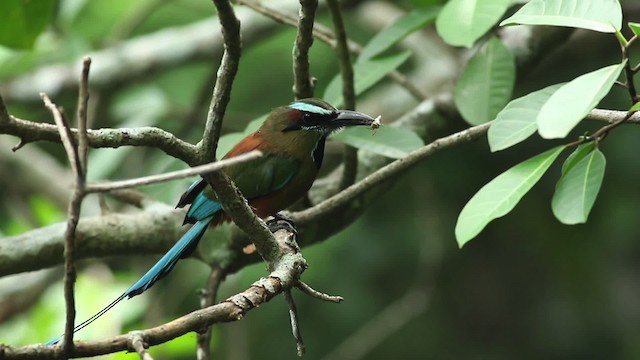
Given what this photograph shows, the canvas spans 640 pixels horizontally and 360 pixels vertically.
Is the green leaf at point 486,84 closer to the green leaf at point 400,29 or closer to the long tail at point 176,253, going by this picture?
the green leaf at point 400,29

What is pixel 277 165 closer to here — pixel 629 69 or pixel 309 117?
pixel 309 117

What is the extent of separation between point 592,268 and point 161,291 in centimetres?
275

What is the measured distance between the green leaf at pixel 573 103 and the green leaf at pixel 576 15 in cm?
21

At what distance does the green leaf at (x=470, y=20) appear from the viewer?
9.20ft

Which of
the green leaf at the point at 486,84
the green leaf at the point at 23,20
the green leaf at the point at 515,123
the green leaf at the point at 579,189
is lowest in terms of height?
the green leaf at the point at 579,189

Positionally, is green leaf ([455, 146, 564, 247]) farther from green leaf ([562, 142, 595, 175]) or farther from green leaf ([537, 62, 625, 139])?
green leaf ([537, 62, 625, 139])

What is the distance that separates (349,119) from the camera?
298 cm

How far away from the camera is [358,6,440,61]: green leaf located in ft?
10.6

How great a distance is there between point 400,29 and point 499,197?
130 centimetres

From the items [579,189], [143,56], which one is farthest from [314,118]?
[143,56]

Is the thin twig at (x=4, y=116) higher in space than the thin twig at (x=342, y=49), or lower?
higher

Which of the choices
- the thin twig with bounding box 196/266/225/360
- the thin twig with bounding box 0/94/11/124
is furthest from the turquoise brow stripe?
the thin twig with bounding box 0/94/11/124

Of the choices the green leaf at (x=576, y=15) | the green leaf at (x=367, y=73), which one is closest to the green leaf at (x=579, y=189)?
the green leaf at (x=576, y=15)

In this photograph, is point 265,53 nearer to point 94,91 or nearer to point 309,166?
point 94,91
